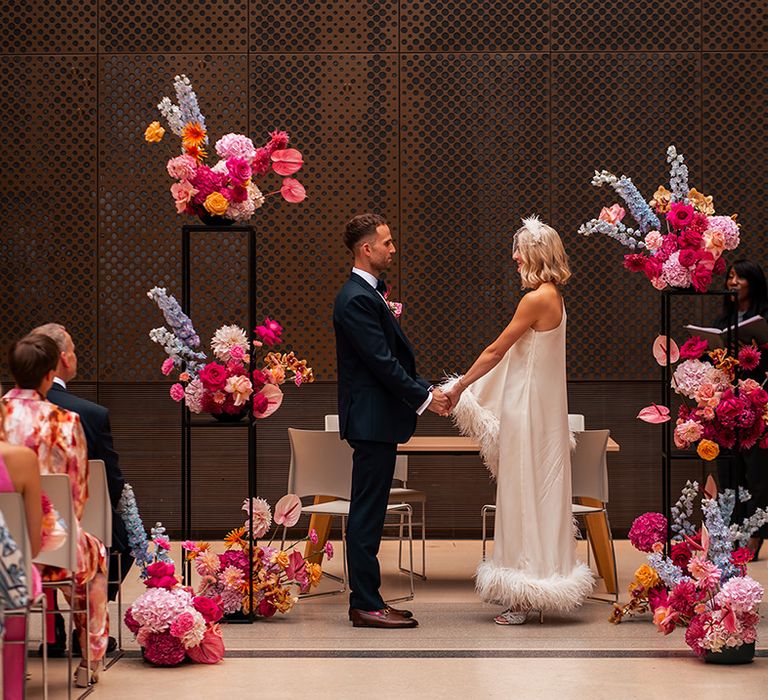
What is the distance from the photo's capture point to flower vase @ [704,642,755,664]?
17.5 feet

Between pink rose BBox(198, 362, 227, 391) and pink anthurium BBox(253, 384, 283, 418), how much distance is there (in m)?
0.21

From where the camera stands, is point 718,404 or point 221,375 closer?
point 718,404

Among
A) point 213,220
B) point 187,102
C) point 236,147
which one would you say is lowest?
point 213,220

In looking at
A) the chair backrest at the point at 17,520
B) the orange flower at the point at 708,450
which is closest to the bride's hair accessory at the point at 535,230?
the orange flower at the point at 708,450

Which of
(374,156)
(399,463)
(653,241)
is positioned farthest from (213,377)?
(374,156)

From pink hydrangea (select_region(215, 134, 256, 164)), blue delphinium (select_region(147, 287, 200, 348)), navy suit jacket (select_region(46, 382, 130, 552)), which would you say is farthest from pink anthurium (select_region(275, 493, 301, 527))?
pink hydrangea (select_region(215, 134, 256, 164))

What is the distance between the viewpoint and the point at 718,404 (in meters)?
5.86

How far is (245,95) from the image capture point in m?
8.87

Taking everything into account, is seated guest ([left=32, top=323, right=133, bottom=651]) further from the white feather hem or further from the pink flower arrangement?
the white feather hem

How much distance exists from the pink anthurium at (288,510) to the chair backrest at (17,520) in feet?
8.28

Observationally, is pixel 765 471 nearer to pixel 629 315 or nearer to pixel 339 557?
pixel 629 315

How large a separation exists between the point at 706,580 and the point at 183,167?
2958 millimetres

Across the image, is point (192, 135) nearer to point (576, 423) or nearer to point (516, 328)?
point (516, 328)

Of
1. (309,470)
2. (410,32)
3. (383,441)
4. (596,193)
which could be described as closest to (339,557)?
(309,470)
